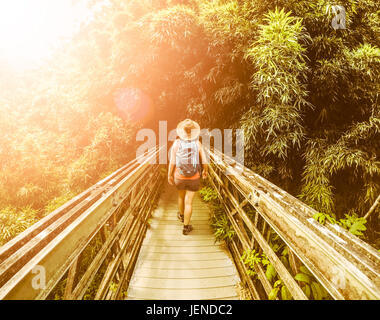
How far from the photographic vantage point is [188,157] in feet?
8.66

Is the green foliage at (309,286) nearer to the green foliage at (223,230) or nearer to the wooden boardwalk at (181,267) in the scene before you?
the wooden boardwalk at (181,267)

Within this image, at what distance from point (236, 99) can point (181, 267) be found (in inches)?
141

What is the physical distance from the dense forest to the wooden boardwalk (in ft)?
4.12

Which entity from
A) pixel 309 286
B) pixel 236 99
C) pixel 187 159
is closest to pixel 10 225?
pixel 187 159

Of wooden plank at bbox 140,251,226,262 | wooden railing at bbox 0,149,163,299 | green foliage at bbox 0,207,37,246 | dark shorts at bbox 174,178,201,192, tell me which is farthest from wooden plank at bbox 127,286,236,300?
green foliage at bbox 0,207,37,246

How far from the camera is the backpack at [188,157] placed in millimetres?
2627

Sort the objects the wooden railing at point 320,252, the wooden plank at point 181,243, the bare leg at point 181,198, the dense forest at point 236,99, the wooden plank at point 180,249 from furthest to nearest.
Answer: the dense forest at point 236,99 < the bare leg at point 181,198 < the wooden plank at point 181,243 < the wooden plank at point 180,249 < the wooden railing at point 320,252

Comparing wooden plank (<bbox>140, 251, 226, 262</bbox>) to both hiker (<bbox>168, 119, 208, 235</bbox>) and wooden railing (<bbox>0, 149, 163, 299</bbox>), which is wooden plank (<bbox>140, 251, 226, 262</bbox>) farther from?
hiker (<bbox>168, 119, 208, 235</bbox>)

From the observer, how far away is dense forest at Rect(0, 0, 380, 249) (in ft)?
11.7

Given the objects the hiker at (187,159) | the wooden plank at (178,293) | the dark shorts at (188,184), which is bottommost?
the wooden plank at (178,293)

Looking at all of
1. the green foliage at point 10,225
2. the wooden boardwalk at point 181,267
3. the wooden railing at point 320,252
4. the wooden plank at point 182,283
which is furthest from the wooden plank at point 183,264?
the green foliage at point 10,225

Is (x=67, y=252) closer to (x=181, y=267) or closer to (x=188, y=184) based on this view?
(x=181, y=267)

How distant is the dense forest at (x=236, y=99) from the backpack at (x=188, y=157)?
1.50m

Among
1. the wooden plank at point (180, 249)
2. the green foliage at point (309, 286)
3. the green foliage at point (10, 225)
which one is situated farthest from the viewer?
the green foliage at point (10, 225)
